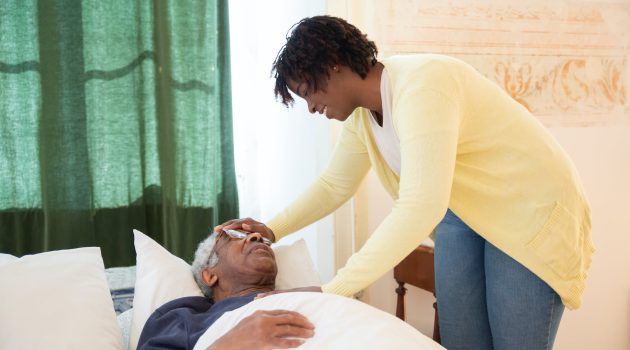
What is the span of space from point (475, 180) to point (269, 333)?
60cm

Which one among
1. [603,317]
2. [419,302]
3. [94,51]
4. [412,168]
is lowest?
[603,317]

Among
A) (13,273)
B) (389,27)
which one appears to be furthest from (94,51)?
(389,27)

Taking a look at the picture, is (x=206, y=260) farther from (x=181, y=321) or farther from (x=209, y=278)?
(x=181, y=321)

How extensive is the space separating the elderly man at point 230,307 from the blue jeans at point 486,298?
1.66ft

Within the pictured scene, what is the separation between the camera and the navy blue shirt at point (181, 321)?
55.6 inches

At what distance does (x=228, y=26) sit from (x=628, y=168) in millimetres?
2120

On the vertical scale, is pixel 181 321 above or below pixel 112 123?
below

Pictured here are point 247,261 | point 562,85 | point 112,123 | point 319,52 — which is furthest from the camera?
point 562,85

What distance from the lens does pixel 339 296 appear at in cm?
121

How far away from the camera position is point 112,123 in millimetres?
2084

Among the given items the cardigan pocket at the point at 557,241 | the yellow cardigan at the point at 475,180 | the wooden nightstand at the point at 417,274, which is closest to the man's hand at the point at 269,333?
the yellow cardigan at the point at 475,180

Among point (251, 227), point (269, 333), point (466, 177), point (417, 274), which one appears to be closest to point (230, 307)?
point (251, 227)

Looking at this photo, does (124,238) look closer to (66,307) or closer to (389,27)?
(66,307)

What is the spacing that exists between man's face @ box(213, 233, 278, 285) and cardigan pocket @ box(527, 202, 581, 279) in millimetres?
724
